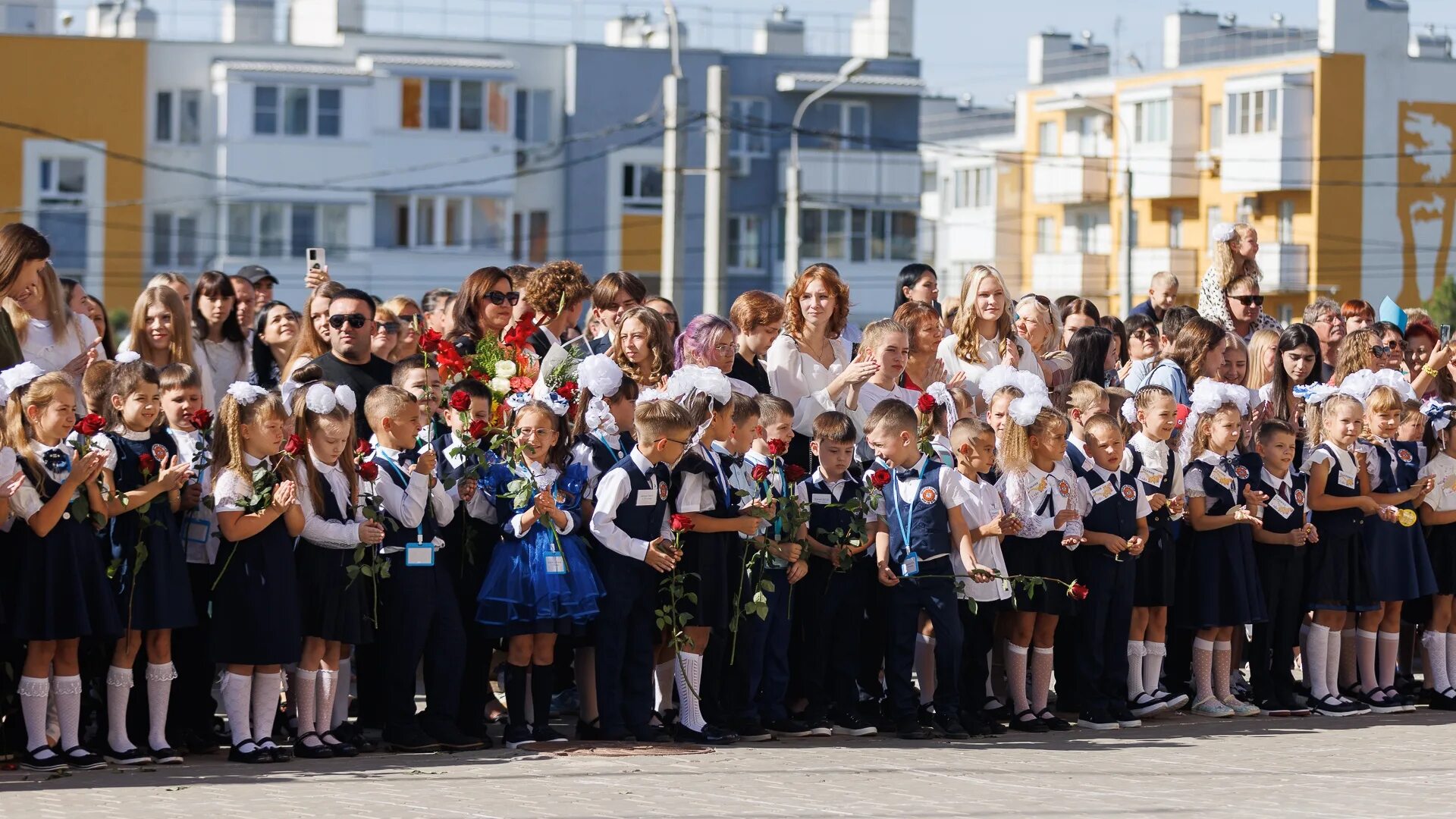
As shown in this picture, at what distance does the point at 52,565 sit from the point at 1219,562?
607 centimetres

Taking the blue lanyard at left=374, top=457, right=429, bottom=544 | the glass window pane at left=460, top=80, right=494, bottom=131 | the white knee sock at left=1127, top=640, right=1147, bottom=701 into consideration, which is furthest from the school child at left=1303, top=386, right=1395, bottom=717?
the glass window pane at left=460, top=80, right=494, bottom=131

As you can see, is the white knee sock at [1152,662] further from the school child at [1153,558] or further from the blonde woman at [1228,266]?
the blonde woman at [1228,266]

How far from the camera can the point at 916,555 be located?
403 inches

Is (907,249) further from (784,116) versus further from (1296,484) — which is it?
(1296,484)

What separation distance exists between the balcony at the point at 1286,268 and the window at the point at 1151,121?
219 inches


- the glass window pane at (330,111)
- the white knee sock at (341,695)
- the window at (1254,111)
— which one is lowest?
the white knee sock at (341,695)

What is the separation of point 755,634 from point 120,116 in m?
46.5

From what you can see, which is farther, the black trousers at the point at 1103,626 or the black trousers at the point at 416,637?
the black trousers at the point at 1103,626

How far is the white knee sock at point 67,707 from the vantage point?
8.98m

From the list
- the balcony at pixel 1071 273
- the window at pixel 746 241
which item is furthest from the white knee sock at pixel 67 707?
the balcony at pixel 1071 273

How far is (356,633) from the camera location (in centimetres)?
949

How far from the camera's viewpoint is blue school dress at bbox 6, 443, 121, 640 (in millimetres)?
8805

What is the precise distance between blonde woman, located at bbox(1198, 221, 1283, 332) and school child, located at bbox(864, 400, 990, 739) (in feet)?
13.0

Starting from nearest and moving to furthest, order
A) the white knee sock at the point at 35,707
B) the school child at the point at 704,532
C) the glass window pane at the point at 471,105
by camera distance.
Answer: the white knee sock at the point at 35,707
the school child at the point at 704,532
the glass window pane at the point at 471,105
